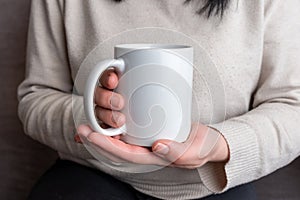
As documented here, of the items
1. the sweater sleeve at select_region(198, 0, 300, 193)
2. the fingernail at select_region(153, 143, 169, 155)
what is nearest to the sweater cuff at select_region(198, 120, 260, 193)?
the sweater sleeve at select_region(198, 0, 300, 193)

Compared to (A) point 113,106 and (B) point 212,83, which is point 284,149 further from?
(A) point 113,106

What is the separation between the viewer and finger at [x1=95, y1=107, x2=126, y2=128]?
55 cm

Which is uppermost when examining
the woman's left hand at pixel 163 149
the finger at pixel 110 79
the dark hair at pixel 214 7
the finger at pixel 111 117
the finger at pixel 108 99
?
the dark hair at pixel 214 7

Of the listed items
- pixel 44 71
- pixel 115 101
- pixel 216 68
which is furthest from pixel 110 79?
pixel 44 71

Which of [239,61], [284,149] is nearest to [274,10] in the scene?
[239,61]

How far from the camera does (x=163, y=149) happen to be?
55 centimetres

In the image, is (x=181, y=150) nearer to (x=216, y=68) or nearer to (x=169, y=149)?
(x=169, y=149)

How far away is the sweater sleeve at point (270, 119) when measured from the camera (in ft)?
2.22

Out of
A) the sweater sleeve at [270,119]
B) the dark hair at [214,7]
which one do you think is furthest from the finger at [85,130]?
the dark hair at [214,7]

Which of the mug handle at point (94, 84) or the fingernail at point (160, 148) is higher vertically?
the mug handle at point (94, 84)

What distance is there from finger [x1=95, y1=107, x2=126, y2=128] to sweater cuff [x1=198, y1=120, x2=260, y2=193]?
15 centimetres

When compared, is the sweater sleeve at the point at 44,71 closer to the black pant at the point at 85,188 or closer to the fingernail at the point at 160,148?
the black pant at the point at 85,188

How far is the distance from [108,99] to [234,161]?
0.20 meters

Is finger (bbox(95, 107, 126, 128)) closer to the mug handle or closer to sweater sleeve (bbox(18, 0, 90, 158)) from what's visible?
the mug handle
